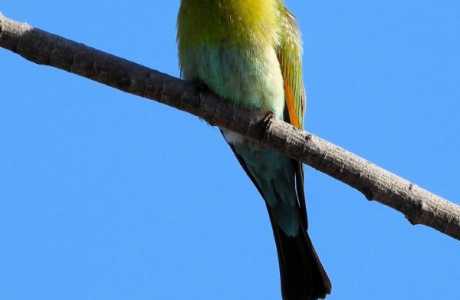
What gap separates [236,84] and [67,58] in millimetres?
1047

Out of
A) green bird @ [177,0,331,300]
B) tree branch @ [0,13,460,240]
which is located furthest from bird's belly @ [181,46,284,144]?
tree branch @ [0,13,460,240]

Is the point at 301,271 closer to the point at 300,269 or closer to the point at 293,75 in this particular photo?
the point at 300,269

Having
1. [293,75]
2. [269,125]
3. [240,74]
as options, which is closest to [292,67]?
[293,75]

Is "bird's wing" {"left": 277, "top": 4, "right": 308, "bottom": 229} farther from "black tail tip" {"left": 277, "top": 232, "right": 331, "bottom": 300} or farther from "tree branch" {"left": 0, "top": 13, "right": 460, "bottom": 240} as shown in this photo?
"tree branch" {"left": 0, "top": 13, "right": 460, "bottom": 240}

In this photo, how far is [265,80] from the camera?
3824mm

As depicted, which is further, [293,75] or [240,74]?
[293,75]

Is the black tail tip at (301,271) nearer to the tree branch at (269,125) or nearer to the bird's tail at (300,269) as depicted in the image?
the bird's tail at (300,269)

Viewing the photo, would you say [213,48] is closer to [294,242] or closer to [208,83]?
[208,83]

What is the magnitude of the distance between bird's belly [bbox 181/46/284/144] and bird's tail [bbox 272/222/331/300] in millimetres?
734

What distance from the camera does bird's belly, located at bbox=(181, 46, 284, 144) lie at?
3.70m

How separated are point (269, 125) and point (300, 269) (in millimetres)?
1120

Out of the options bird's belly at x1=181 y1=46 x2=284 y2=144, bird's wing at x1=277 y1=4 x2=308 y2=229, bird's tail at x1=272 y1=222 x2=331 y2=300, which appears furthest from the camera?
bird's wing at x1=277 y1=4 x2=308 y2=229

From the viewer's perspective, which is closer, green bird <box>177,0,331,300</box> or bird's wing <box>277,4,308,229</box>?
A: green bird <box>177,0,331,300</box>

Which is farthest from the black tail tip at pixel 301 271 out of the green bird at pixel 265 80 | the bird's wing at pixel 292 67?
the bird's wing at pixel 292 67
